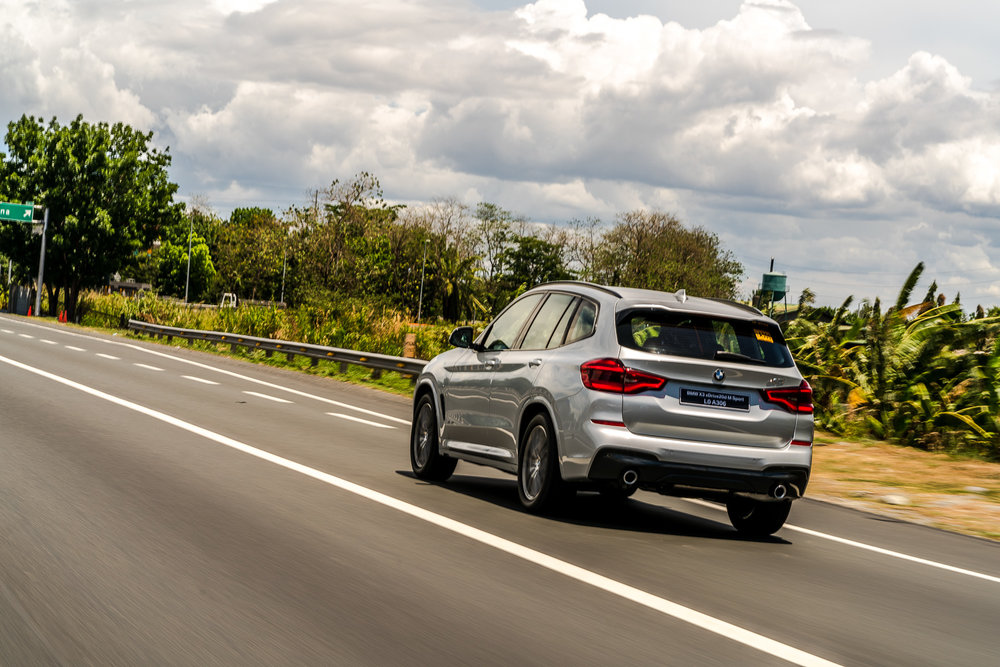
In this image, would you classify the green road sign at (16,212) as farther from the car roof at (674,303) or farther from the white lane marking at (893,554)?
the white lane marking at (893,554)

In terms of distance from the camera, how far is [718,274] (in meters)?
86.7

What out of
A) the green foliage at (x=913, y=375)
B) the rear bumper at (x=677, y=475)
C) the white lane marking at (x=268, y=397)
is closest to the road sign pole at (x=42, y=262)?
the white lane marking at (x=268, y=397)

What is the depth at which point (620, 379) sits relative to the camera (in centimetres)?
797

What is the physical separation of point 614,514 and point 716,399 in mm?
1617

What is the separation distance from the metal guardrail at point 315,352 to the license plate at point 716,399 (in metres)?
14.4

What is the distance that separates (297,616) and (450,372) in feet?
17.2

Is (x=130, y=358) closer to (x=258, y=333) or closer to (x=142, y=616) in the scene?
(x=258, y=333)

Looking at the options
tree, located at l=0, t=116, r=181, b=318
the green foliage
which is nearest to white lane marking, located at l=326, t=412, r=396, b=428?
the green foliage

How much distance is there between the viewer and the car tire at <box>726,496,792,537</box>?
860 centimetres

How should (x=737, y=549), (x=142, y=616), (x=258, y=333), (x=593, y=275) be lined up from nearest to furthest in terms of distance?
1. (x=142, y=616)
2. (x=737, y=549)
3. (x=258, y=333)
4. (x=593, y=275)

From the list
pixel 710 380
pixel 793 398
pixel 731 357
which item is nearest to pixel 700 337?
pixel 731 357

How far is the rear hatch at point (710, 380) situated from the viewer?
26.0ft

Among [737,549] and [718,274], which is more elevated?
[718,274]

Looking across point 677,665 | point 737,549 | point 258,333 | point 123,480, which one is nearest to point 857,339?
point 737,549
